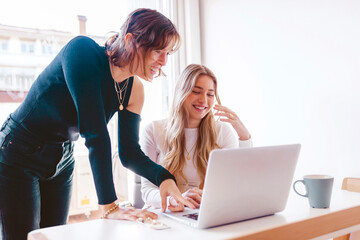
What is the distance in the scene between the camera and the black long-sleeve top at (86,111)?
88cm

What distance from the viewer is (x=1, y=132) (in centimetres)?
107

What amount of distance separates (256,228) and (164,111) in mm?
1858

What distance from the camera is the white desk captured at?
732mm

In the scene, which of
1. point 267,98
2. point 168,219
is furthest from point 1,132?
point 267,98

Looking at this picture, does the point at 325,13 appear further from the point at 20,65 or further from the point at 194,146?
the point at 20,65

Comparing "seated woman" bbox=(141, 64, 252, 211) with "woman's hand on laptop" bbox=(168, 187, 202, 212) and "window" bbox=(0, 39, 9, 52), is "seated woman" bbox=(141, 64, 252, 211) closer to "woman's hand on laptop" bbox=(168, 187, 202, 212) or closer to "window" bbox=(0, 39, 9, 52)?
"woman's hand on laptop" bbox=(168, 187, 202, 212)

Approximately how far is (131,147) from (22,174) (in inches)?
13.1

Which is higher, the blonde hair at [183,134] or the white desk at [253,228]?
the blonde hair at [183,134]

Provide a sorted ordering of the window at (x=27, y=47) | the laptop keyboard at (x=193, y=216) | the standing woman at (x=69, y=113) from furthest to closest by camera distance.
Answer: the window at (x=27, y=47), the standing woman at (x=69, y=113), the laptop keyboard at (x=193, y=216)

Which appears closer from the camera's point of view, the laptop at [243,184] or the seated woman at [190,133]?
the laptop at [243,184]

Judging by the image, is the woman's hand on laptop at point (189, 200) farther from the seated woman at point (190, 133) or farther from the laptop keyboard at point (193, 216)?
the seated woman at point (190, 133)

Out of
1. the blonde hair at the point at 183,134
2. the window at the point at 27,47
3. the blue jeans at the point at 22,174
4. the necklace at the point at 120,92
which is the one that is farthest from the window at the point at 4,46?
the necklace at the point at 120,92

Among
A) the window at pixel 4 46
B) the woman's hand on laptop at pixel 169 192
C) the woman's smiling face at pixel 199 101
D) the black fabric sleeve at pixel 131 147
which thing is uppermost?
the window at pixel 4 46

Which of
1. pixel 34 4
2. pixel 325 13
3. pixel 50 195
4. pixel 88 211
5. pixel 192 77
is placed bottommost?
pixel 88 211
